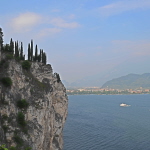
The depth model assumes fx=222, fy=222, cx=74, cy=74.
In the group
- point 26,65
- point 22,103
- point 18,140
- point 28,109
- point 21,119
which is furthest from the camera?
point 26,65

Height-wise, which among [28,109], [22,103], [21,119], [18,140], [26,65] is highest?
[26,65]

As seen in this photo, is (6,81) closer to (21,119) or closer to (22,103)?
(22,103)

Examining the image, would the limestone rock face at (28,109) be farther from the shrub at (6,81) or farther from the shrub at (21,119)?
the shrub at (6,81)

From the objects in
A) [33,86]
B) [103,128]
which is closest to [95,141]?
[103,128]

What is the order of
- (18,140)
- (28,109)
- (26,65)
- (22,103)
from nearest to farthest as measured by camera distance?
(18,140)
(22,103)
(28,109)
(26,65)

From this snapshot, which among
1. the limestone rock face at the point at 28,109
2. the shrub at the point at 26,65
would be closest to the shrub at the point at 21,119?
the limestone rock face at the point at 28,109

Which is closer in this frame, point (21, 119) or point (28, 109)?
point (21, 119)

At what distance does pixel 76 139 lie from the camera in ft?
183

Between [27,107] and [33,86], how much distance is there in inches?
128

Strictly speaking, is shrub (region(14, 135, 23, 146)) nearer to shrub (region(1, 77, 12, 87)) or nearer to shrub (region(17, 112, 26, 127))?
shrub (region(17, 112, 26, 127))

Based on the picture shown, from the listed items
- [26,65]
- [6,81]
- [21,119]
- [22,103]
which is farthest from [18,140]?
[26,65]

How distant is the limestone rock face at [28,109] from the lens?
22475 millimetres

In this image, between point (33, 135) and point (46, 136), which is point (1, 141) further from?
point (46, 136)

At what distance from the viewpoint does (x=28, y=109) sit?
2519cm
